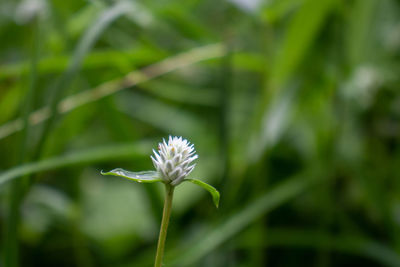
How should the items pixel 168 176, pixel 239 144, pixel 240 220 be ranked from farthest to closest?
pixel 239 144, pixel 240 220, pixel 168 176

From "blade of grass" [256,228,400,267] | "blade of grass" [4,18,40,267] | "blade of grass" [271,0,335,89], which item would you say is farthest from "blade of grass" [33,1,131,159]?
"blade of grass" [256,228,400,267]

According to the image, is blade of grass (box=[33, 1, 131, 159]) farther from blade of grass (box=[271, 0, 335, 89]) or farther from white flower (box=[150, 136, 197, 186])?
blade of grass (box=[271, 0, 335, 89])

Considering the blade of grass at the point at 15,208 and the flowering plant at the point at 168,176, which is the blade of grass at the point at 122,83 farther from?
the flowering plant at the point at 168,176

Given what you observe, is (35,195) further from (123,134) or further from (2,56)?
(2,56)

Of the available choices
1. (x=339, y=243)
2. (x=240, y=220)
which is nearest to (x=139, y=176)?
(x=240, y=220)

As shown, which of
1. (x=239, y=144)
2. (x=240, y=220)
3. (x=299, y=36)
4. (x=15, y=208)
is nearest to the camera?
(x=15, y=208)

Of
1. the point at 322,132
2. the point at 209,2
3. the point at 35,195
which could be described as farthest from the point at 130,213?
the point at 209,2

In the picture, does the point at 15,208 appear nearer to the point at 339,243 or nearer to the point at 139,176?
the point at 139,176

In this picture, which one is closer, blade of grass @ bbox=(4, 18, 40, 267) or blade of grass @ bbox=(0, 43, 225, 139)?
blade of grass @ bbox=(4, 18, 40, 267)

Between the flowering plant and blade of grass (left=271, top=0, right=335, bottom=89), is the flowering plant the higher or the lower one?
the lower one
